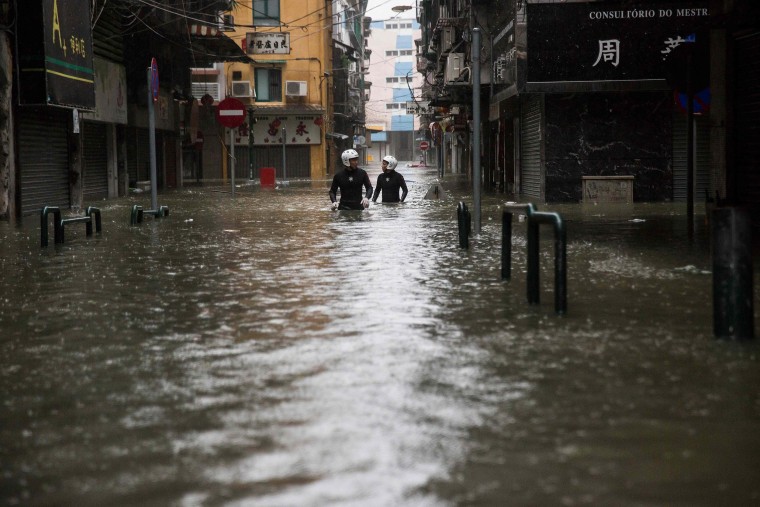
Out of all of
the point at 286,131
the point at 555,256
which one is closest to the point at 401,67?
the point at 286,131

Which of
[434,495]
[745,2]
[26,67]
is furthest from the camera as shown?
[26,67]

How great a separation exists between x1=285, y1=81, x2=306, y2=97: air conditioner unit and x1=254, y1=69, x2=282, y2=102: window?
102cm

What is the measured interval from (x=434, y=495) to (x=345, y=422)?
107cm

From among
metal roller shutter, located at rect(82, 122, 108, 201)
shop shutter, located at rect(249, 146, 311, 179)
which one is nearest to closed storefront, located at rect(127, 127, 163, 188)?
metal roller shutter, located at rect(82, 122, 108, 201)

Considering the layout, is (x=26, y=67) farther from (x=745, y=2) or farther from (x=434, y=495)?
(x=434, y=495)

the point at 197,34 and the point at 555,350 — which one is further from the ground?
the point at 197,34

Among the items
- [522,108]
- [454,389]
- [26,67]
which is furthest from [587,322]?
[522,108]

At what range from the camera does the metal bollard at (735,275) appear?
21.3 ft

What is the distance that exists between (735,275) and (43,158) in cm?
1973

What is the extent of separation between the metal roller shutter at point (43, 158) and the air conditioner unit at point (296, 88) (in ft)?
115

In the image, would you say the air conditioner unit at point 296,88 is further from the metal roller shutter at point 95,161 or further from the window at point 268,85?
the metal roller shutter at point 95,161

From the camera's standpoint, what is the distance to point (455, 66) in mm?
40500

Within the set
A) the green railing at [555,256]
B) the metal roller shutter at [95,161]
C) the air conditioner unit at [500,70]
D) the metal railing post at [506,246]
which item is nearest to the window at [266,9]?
the air conditioner unit at [500,70]

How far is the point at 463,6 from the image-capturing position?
40938mm
